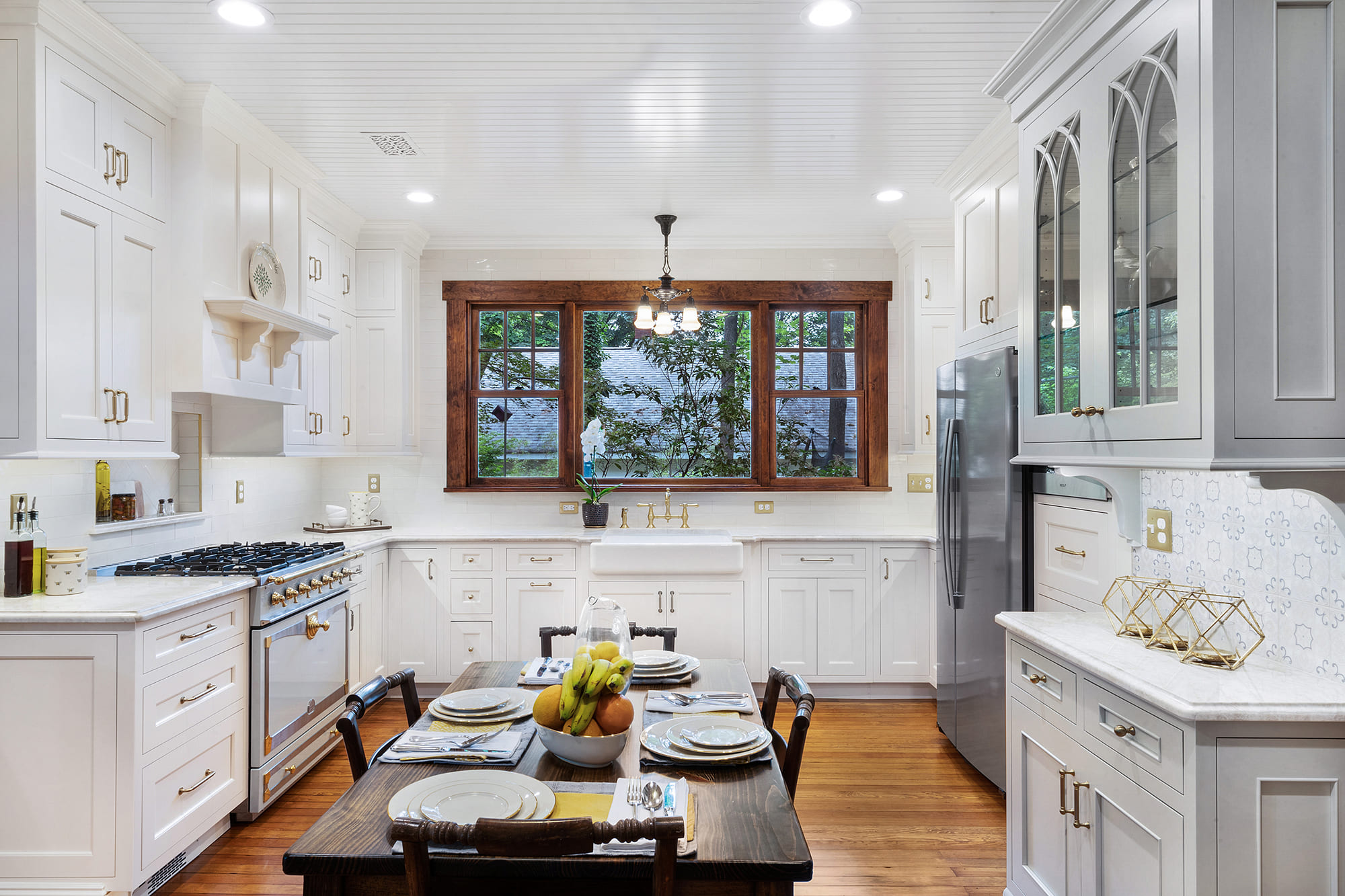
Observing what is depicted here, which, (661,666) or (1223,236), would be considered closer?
(1223,236)

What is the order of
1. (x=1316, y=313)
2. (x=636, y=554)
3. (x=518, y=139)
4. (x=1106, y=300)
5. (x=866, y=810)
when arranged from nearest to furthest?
(x=1316, y=313)
(x=1106, y=300)
(x=866, y=810)
(x=518, y=139)
(x=636, y=554)

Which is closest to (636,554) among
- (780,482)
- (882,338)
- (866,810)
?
(780,482)

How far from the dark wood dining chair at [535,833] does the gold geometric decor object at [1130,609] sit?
1382 mm

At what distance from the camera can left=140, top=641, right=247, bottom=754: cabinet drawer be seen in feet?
7.55

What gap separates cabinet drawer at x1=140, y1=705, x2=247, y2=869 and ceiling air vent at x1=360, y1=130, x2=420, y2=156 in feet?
7.42

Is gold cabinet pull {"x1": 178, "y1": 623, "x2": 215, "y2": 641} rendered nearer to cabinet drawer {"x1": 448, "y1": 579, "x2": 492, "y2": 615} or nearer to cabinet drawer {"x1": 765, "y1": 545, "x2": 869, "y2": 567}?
cabinet drawer {"x1": 448, "y1": 579, "x2": 492, "y2": 615}

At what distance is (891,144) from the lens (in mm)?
3275

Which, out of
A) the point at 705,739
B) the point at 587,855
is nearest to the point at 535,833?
the point at 587,855

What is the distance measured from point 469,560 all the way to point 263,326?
5.37 ft

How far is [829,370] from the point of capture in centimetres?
484

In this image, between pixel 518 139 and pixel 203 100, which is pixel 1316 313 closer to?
pixel 518 139

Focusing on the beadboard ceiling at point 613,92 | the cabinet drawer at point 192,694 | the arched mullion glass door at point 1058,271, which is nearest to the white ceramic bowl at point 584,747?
the arched mullion glass door at point 1058,271

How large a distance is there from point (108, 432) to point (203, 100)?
123cm

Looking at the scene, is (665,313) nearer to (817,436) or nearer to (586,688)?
(817,436)
